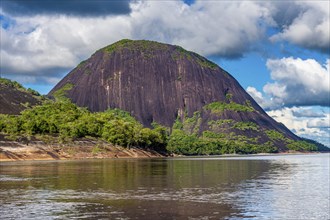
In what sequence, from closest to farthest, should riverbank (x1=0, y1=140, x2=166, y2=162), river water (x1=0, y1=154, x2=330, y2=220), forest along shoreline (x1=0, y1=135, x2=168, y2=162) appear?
river water (x1=0, y1=154, x2=330, y2=220), riverbank (x1=0, y1=140, x2=166, y2=162), forest along shoreline (x1=0, y1=135, x2=168, y2=162)

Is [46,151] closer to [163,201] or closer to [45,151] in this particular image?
[45,151]

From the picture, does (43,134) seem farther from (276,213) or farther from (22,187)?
(276,213)

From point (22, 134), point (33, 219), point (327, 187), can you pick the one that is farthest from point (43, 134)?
point (33, 219)

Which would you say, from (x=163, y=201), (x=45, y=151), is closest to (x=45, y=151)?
(x=45, y=151)

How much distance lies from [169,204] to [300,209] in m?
11.1

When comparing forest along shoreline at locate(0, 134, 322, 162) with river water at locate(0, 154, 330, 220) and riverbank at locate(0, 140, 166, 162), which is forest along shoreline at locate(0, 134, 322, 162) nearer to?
riverbank at locate(0, 140, 166, 162)

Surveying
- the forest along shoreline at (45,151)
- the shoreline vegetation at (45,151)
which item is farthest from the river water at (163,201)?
the forest along shoreline at (45,151)

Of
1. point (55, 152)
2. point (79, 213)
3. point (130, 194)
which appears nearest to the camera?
point (79, 213)

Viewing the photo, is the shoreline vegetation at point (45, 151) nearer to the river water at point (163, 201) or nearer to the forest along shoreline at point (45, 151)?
the forest along shoreline at point (45, 151)

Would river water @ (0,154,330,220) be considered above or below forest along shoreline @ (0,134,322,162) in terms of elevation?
below

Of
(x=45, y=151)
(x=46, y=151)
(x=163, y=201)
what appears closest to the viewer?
(x=163, y=201)

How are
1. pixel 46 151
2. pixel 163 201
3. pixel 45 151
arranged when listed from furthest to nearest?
pixel 46 151
pixel 45 151
pixel 163 201

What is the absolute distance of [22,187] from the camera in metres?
55.2

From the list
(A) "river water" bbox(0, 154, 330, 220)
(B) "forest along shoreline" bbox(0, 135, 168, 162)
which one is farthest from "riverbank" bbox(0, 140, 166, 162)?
(A) "river water" bbox(0, 154, 330, 220)
